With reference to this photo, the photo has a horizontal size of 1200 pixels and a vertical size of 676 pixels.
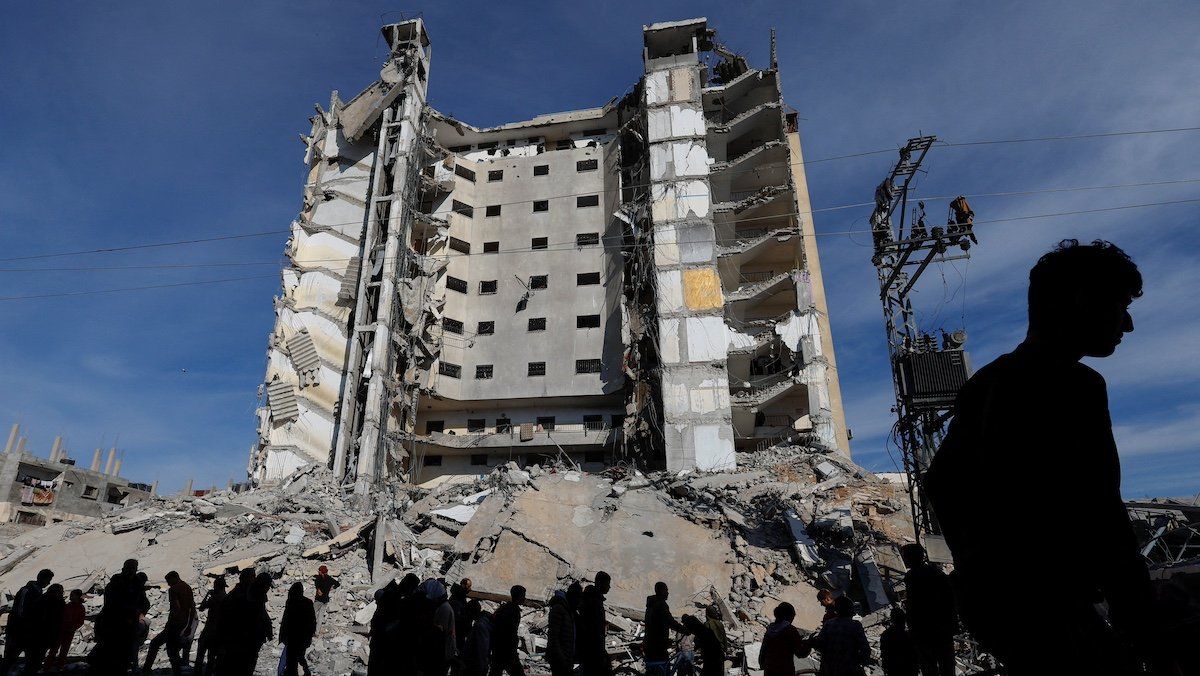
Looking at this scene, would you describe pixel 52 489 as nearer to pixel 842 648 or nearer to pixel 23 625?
pixel 23 625

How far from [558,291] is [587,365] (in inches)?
191

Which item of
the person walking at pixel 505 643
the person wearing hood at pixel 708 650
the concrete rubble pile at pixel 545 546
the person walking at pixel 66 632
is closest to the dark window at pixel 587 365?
the concrete rubble pile at pixel 545 546

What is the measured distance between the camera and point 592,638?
7.27m

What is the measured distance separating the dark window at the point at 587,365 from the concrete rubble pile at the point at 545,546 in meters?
11.3

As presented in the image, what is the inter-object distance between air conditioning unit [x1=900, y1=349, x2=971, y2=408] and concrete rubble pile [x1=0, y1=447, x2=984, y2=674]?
3.79 metres

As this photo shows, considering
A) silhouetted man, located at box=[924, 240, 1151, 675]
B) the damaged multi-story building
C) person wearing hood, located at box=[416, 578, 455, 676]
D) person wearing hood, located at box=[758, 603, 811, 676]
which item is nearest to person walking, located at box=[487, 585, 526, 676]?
person wearing hood, located at box=[416, 578, 455, 676]

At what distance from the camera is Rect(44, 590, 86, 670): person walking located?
392 inches

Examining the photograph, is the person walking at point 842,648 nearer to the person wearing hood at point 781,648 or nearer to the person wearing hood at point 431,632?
the person wearing hood at point 781,648

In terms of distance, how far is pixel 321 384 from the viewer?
94.0 ft

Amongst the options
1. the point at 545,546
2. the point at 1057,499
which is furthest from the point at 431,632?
the point at 545,546

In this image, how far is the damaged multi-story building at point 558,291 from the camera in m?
28.8

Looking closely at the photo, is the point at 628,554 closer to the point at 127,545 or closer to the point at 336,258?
the point at 127,545

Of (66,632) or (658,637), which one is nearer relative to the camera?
(658,637)

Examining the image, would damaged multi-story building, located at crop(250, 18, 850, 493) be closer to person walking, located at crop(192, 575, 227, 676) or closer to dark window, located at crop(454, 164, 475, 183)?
dark window, located at crop(454, 164, 475, 183)
